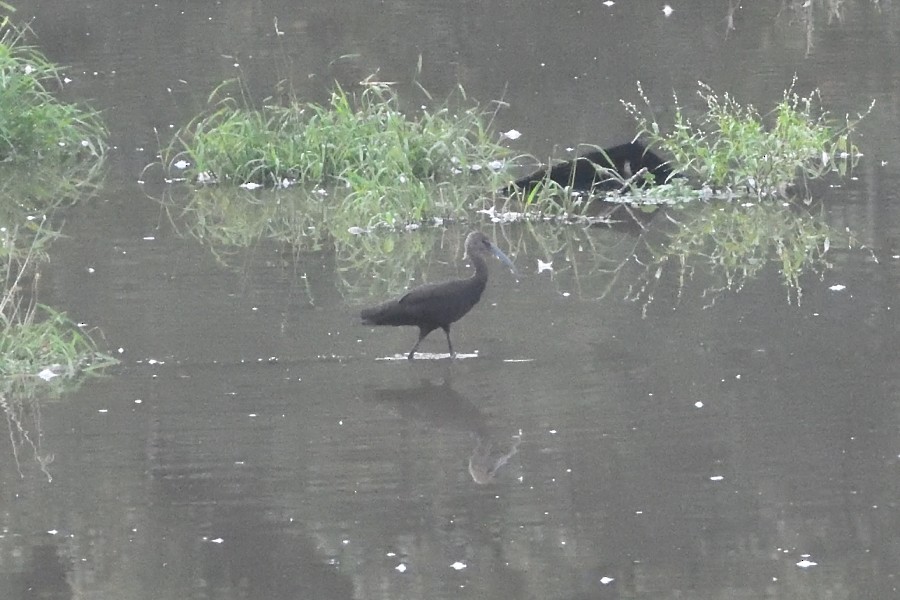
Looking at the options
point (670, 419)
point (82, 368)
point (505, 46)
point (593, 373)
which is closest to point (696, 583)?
point (670, 419)

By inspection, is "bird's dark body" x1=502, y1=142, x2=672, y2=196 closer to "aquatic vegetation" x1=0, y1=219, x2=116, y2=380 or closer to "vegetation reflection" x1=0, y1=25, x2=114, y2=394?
"vegetation reflection" x1=0, y1=25, x2=114, y2=394

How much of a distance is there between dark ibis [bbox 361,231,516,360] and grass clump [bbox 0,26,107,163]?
688 centimetres

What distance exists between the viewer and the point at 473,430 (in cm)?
848

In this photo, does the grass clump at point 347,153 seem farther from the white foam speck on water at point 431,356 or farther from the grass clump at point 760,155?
the white foam speck on water at point 431,356

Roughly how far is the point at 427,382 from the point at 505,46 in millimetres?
13980

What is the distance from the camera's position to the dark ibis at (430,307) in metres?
9.71

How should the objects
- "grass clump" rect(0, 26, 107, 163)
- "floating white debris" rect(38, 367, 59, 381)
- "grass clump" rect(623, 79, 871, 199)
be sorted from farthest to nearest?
"grass clump" rect(0, 26, 107, 163) < "grass clump" rect(623, 79, 871, 199) < "floating white debris" rect(38, 367, 59, 381)

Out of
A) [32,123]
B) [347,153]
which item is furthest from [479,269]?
[32,123]

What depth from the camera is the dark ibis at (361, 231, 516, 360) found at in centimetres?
971

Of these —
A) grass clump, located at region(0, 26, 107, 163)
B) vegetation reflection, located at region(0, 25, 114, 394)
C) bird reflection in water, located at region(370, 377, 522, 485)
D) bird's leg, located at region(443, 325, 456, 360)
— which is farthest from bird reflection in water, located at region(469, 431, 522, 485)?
grass clump, located at region(0, 26, 107, 163)

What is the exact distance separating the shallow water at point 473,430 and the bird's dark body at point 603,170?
89 centimetres

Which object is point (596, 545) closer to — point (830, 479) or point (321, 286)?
point (830, 479)

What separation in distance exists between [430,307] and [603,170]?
4.30 meters

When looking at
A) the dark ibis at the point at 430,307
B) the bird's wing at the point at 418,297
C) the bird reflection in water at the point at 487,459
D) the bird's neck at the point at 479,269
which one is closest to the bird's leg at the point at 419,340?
the dark ibis at the point at 430,307
